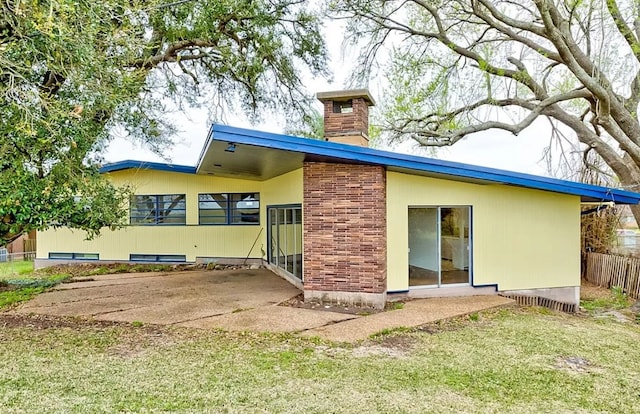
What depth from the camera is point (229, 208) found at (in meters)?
13.9

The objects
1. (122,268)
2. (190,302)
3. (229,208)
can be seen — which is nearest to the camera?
(190,302)

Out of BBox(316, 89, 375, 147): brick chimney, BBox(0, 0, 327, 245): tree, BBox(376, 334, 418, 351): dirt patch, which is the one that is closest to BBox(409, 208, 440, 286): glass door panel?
BBox(316, 89, 375, 147): brick chimney

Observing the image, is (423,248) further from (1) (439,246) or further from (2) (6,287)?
(2) (6,287)

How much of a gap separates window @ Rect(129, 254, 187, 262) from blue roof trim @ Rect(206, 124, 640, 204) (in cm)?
696

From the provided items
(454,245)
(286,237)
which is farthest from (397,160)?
(286,237)

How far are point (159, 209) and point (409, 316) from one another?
33.7ft

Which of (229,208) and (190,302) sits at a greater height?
(229,208)

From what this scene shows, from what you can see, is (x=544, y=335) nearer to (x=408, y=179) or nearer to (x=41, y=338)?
(x=408, y=179)

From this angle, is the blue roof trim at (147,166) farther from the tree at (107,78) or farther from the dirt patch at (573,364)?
the dirt patch at (573,364)

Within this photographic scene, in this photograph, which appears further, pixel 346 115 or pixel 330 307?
pixel 346 115

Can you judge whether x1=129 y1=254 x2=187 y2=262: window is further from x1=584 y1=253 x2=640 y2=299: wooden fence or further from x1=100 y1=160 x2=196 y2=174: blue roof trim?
x1=584 y1=253 x2=640 y2=299: wooden fence

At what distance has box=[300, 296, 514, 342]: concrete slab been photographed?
5.99 metres

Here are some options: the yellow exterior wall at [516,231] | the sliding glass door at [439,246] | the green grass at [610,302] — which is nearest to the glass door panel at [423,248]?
the sliding glass door at [439,246]

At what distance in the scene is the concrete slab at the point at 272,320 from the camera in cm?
625
